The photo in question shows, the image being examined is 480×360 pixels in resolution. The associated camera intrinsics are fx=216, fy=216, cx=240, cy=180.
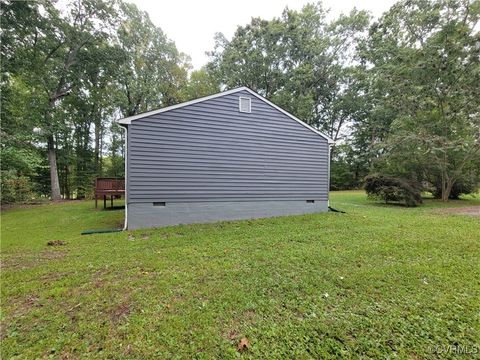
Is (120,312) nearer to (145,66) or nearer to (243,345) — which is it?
(243,345)

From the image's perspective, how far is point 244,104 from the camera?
276 inches

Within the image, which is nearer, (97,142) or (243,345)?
(243,345)

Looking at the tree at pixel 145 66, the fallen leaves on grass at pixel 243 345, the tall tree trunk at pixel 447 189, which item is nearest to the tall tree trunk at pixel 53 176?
the tree at pixel 145 66

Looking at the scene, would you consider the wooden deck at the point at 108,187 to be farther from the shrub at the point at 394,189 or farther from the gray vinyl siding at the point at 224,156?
the shrub at the point at 394,189

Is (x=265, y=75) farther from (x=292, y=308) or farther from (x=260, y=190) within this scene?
(x=292, y=308)

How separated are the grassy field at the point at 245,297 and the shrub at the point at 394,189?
18.1 feet

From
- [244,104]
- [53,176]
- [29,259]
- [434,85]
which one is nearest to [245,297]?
[29,259]

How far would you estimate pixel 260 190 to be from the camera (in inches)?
284

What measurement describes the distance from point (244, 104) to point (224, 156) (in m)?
1.85

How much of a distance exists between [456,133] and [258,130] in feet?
38.2

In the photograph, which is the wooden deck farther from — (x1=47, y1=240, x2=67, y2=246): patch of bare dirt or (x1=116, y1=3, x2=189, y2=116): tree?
(x1=116, y1=3, x2=189, y2=116): tree

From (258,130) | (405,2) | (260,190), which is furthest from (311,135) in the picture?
(405,2)

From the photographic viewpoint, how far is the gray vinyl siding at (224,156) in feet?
19.5

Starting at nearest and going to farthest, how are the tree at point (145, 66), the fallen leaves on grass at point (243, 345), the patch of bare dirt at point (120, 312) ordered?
1. the fallen leaves on grass at point (243, 345)
2. the patch of bare dirt at point (120, 312)
3. the tree at point (145, 66)
